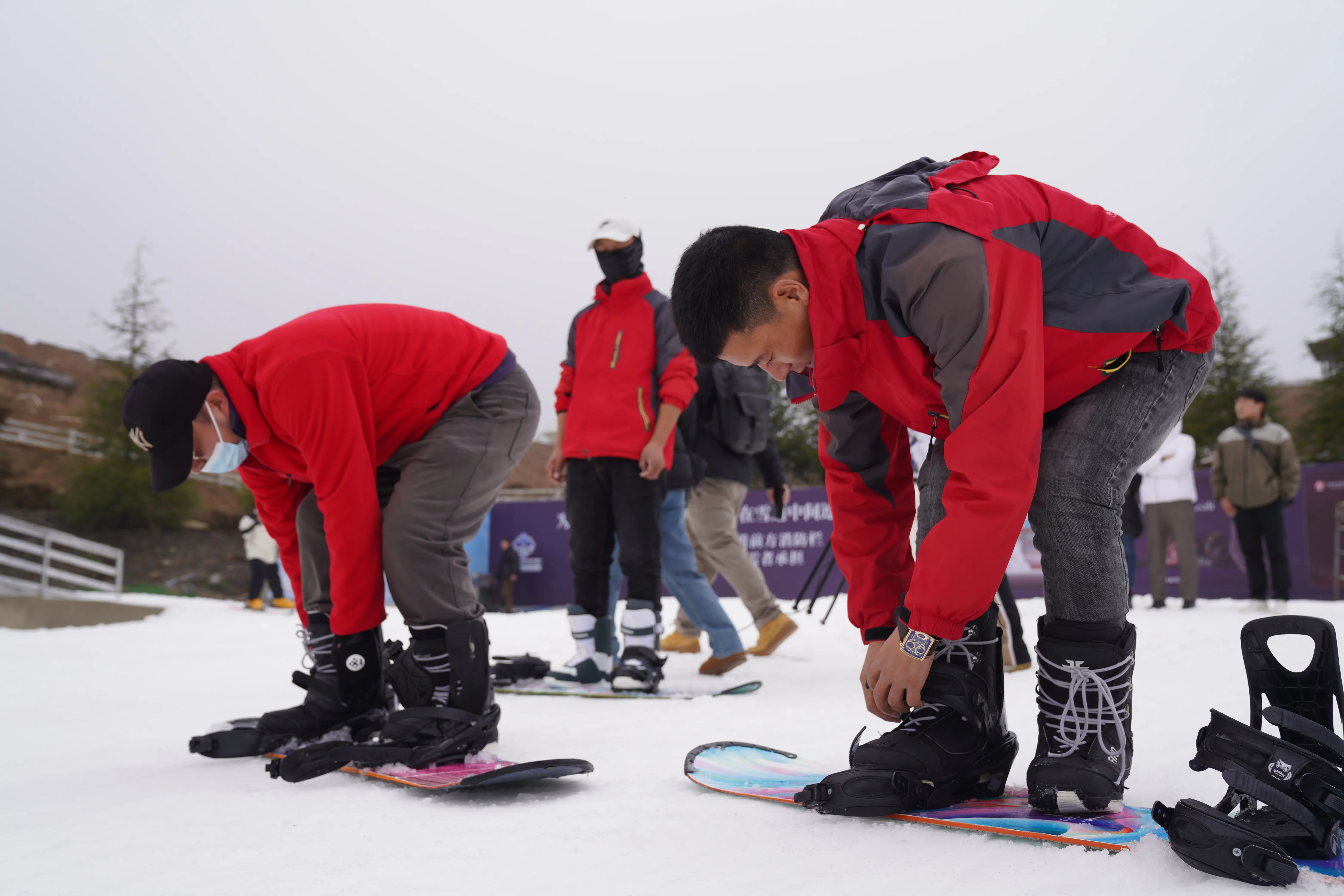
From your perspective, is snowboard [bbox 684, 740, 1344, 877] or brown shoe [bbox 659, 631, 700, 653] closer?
snowboard [bbox 684, 740, 1344, 877]

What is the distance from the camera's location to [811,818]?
1558 mm

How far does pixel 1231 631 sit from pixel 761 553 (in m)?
6.31

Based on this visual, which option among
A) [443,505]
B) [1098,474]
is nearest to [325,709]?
[443,505]

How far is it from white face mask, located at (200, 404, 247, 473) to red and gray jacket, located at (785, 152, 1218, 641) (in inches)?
61.5

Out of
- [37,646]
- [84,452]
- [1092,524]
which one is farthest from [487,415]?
[84,452]

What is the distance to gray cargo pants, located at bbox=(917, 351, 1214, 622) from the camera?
1.48 m

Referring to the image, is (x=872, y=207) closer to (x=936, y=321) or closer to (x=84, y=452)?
(x=936, y=321)

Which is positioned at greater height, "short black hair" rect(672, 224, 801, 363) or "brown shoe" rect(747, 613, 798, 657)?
"short black hair" rect(672, 224, 801, 363)

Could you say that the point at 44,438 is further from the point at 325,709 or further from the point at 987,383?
the point at 987,383

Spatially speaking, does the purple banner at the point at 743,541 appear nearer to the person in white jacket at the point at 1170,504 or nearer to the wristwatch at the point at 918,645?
the person in white jacket at the point at 1170,504

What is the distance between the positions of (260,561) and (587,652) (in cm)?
788

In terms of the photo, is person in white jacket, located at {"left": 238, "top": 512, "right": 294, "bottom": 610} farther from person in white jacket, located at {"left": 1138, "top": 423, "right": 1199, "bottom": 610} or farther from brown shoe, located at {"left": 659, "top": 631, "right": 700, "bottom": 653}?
person in white jacket, located at {"left": 1138, "top": 423, "right": 1199, "bottom": 610}

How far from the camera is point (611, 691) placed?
3.50m

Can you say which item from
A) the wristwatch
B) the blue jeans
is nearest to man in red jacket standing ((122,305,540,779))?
the wristwatch
